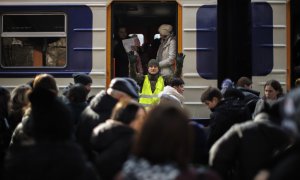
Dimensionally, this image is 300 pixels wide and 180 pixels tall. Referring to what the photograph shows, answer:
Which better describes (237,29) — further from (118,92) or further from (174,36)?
(118,92)

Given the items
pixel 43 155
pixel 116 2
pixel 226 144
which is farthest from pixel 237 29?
pixel 43 155

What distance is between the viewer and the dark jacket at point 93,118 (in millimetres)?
4328

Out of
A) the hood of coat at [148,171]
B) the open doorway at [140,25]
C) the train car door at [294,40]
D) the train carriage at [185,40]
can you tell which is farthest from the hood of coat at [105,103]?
the train car door at [294,40]

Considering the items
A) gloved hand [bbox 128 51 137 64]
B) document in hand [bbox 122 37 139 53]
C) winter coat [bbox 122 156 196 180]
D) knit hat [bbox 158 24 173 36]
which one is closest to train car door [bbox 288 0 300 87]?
knit hat [bbox 158 24 173 36]

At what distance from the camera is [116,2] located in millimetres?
7574

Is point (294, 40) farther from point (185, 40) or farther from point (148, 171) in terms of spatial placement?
point (148, 171)

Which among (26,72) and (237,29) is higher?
(237,29)

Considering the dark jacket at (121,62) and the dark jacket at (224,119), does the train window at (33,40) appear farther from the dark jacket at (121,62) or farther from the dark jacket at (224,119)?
the dark jacket at (224,119)

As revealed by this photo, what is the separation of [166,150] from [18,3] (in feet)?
19.4

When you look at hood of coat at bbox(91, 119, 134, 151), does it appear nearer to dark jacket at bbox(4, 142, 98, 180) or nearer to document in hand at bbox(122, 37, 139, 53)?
dark jacket at bbox(4, 142, 98, 180)

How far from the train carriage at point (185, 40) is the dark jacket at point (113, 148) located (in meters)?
4.26

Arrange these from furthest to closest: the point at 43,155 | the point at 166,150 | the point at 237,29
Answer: the point at 237,29 < the point at 43,155 < the point at 166,150

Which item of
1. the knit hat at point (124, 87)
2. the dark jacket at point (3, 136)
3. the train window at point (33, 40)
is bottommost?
the dark jacket at point (3, 136)

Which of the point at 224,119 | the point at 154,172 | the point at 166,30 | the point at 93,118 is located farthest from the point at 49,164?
the point at 166,30
